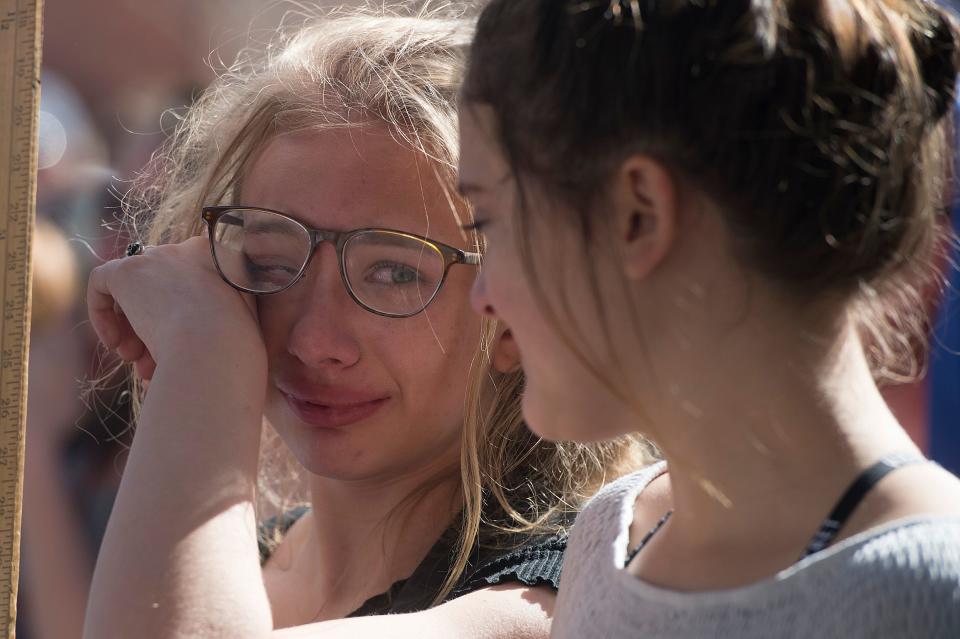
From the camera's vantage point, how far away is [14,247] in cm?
144

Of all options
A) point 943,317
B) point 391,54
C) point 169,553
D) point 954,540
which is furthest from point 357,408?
point 943,317

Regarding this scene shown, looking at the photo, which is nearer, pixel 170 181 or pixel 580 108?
pixel 580 108

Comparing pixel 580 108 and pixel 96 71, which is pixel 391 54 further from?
pixel 96 71

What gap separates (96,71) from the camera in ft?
18.1

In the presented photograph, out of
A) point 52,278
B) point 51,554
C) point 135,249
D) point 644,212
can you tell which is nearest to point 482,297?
point 644,212

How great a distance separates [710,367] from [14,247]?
960 mm

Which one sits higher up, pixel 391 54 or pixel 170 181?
pixel 391 54

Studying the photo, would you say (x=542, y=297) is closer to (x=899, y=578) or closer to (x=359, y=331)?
(x=899, y=578)

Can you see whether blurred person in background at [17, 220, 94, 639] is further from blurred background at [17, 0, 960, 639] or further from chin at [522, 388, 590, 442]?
chin at [522, 388, 590, 442]

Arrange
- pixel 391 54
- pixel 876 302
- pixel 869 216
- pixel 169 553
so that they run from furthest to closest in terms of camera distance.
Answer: pixel 391 54, pixel 169 553, pixel 876 302, pixel 869 216

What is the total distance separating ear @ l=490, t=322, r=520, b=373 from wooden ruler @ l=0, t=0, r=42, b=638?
76cm

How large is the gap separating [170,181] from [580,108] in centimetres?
151

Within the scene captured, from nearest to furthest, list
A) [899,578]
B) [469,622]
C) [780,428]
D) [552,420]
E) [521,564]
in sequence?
1. [899,578]
2. [780,428]
3. [552,420]
4. [469,622]
5. [521,564]

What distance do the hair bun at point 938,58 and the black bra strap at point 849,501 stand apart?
1.26 ft
